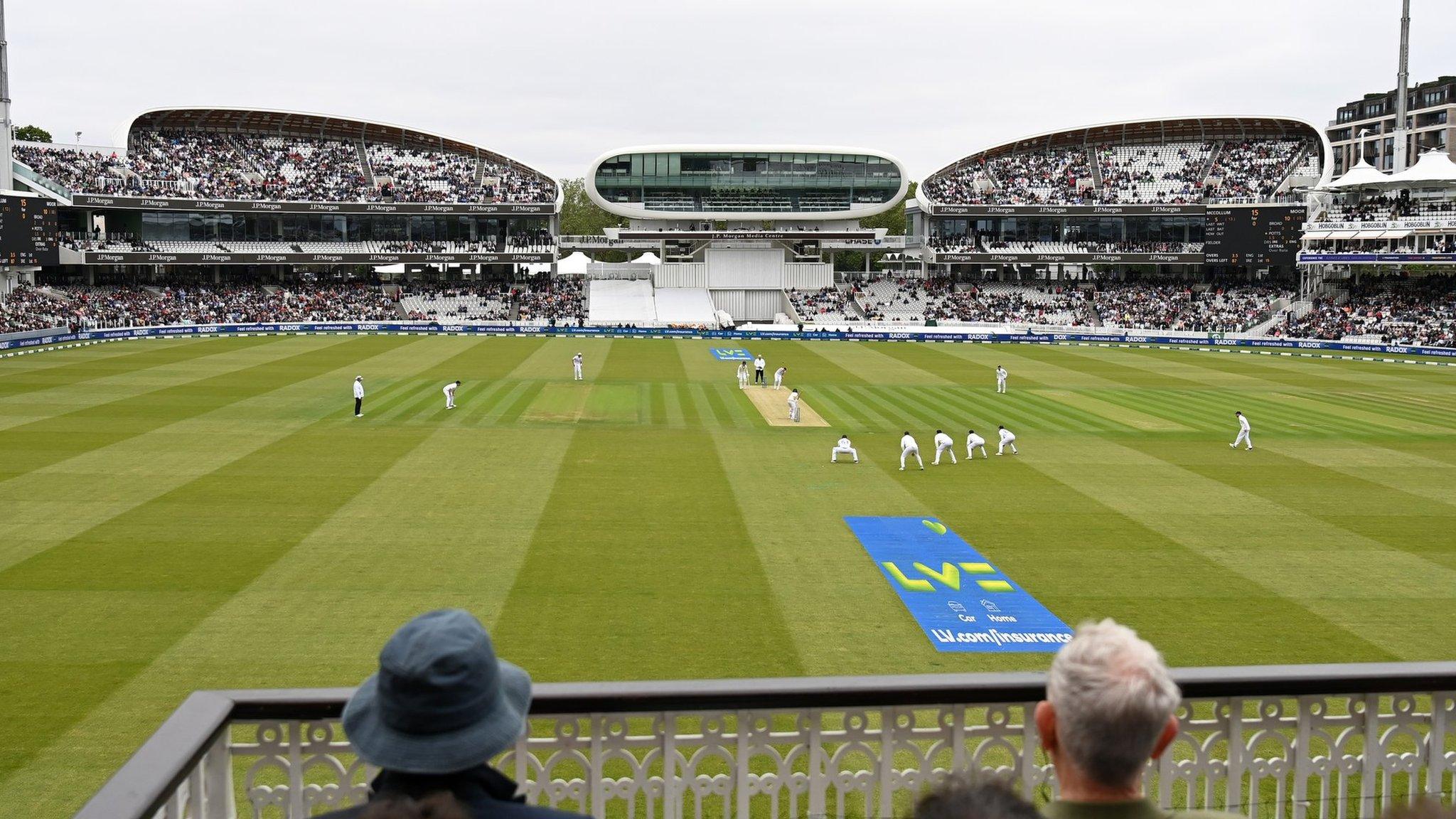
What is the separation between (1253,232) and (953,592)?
6059cm

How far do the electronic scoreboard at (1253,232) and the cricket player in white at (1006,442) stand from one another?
47245mm

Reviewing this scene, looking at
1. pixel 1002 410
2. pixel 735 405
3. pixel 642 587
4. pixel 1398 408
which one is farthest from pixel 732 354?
pixel 642 587

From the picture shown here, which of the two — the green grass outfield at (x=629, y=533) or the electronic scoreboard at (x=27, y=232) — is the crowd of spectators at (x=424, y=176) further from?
the green grass outfield at (x=629, y=533)

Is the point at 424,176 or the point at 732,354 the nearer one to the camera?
the point at 732,354

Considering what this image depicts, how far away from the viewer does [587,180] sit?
273 feet

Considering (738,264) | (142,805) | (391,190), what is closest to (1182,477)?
(142,805)

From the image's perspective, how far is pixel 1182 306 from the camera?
75.2 metres

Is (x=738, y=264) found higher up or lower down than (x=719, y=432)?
higher up

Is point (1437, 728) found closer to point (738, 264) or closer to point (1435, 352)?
point (1435, 352)

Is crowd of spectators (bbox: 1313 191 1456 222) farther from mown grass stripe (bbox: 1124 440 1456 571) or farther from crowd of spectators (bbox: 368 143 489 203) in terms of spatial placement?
crowd of spectators (bbox: 368 143 489 203)

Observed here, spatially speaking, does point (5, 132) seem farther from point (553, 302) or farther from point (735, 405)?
point (735, 405)

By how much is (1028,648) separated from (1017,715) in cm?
149

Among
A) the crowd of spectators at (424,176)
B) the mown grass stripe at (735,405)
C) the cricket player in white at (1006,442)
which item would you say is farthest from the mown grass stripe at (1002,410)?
the crowd of spectators at (424,176)

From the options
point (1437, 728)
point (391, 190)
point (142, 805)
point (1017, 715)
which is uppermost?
point (391, 190)
